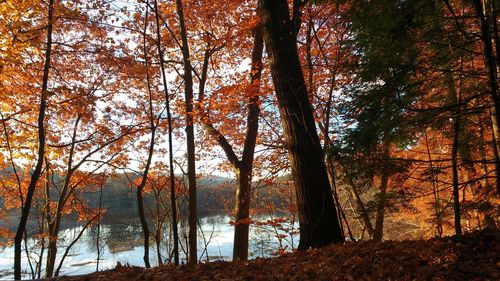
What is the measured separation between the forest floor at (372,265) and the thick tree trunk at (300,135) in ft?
1.21

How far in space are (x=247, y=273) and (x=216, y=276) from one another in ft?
1.11

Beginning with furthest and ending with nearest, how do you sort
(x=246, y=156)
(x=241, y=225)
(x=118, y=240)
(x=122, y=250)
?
1. (x=118, y=240)
2. (x=122, y=250)
3. (x=246, y=156)
4. (x=241, y=225)

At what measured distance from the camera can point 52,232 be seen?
41.7ft

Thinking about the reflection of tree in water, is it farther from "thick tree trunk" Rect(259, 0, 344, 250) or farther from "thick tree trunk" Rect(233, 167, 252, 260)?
"thick tree trunk" Rect(259, 0, 344, 250)

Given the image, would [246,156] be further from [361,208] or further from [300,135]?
[300,135]

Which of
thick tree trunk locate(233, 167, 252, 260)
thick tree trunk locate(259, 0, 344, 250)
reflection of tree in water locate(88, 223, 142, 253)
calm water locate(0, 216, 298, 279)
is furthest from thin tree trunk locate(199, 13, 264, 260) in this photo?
reflection of tree in water locate(88, 223, 142, 253)

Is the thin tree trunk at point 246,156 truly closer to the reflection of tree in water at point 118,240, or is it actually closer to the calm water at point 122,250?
the calm water at point 122,250

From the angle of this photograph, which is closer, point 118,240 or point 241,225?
point 241,225

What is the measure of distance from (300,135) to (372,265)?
1.95m

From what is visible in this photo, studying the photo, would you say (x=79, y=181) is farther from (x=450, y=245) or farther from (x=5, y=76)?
(x=450, y=245)

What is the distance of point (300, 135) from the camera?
4.60 meters

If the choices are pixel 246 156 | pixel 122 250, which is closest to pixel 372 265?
pixel 246 156

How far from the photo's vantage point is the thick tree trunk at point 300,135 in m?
4.38

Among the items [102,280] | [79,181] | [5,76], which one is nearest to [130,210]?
[79,181]
